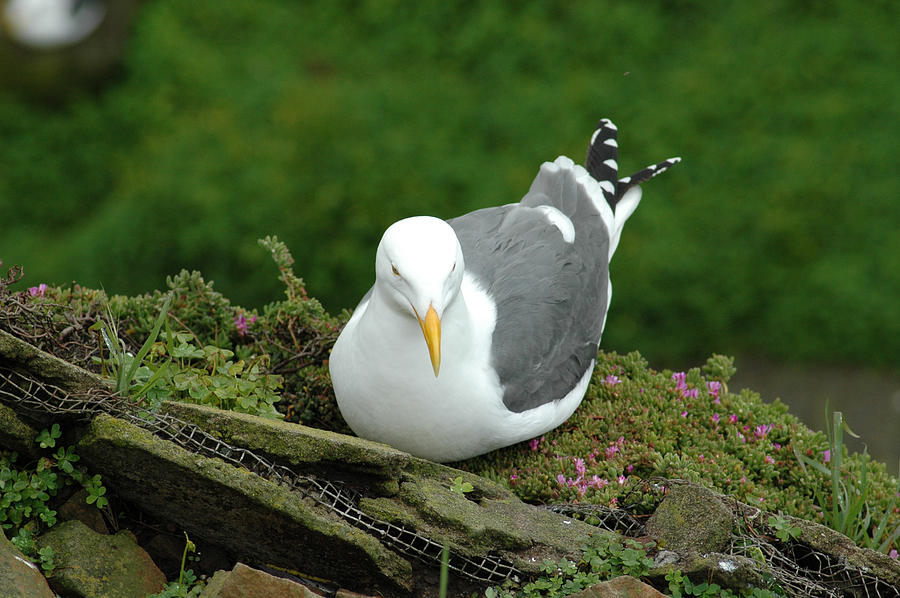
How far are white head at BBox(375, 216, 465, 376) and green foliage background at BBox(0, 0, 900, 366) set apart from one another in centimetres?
296

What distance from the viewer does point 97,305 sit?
3.46 meters

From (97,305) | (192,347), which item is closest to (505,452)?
(192,347)

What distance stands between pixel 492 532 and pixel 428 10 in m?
4.79

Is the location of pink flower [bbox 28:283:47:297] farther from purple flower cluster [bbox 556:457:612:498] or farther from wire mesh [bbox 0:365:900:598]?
purple flower cluster [bbox 556:457:612:498]

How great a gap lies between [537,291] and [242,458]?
120cm

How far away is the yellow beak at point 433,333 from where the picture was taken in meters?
2.55

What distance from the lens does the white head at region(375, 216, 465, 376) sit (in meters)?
2.60

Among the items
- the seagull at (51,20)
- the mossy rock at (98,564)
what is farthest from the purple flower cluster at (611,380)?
the seagull at (51,20)

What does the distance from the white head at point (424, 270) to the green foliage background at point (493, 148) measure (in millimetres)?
2961

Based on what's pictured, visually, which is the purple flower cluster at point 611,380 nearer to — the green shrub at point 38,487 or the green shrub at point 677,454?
the green shrub at point 677,454

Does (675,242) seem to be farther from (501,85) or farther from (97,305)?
(97,305)

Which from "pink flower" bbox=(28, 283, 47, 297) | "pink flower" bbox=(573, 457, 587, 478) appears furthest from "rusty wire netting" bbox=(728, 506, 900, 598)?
"pink flower" bbox=(28, 283, 47, 297)

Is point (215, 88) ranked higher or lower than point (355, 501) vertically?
higher

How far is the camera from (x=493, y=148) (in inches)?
245
